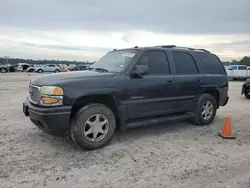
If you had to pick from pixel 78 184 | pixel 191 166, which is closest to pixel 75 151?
pixel 78 184

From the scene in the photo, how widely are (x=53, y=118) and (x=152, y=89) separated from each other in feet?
6.79

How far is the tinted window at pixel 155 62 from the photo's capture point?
4.95m

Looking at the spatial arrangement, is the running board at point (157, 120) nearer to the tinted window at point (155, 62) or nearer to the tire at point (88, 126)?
the tire at point (88, 126)

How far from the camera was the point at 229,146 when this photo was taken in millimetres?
4578

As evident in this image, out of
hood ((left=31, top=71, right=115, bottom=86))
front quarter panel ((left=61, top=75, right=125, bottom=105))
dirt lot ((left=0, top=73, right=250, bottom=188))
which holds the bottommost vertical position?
dirt lot ((left=0, top=73, right=250, bottom=188))

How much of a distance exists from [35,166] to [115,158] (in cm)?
125

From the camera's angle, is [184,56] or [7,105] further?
[7,105]

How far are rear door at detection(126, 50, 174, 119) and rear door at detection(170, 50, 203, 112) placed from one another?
0.23 metres

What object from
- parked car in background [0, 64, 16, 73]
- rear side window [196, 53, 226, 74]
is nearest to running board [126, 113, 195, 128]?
rear side window [196, 53, 226, 74]

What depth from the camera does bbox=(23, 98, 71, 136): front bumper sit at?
3.78 m

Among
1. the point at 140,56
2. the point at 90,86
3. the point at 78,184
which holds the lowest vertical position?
the point at 78,184

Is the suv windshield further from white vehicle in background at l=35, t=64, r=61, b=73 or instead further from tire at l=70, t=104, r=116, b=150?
white vehicle in background at l=35, t=64, r=61, b=73

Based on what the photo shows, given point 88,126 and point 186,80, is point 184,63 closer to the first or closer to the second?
point 186,80

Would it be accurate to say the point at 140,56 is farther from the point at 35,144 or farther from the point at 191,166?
the point at 35,144
